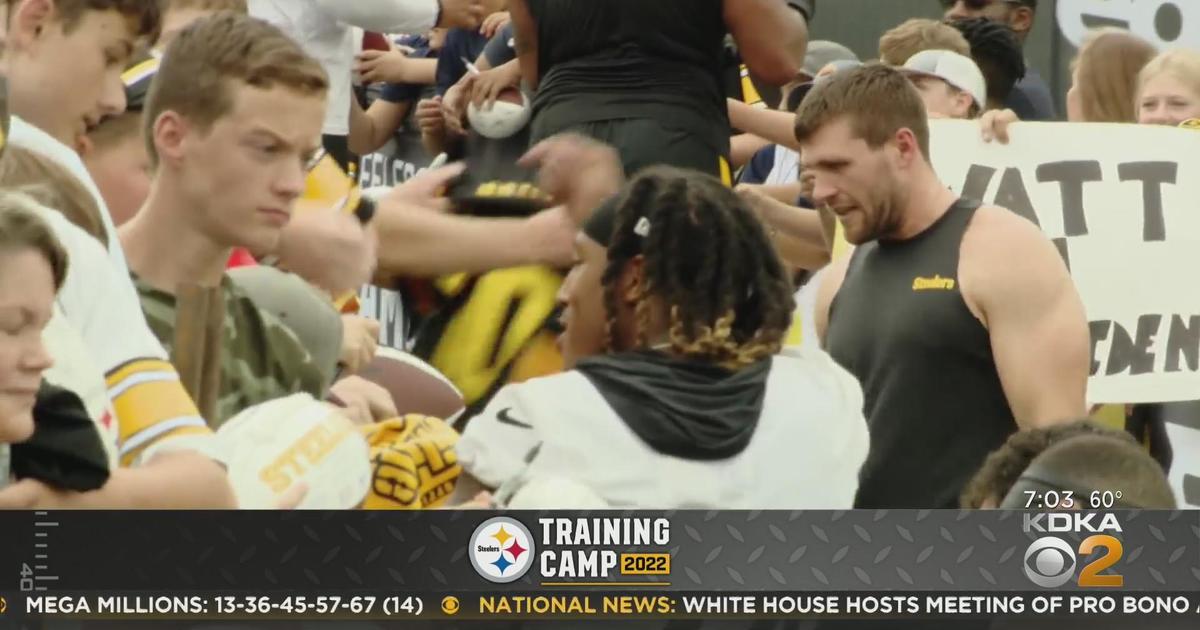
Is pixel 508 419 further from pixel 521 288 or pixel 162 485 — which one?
pixel 521 288

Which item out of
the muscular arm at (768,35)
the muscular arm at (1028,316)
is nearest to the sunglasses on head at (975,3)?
the muscular arm at (768,35)

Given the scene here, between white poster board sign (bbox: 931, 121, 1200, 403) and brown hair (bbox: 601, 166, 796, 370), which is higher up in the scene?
brown hair (bbox: 601, 166, 796, 370)

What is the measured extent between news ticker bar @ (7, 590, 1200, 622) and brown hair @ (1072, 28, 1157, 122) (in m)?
1.60

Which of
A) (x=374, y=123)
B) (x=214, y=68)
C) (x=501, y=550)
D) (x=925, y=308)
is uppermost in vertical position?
(x=214, y=68)

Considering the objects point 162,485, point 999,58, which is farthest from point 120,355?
point 999,58

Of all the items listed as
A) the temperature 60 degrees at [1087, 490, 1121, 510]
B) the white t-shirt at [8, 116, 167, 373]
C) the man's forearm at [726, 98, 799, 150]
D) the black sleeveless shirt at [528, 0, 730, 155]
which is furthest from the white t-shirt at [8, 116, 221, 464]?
the man's forearm at [726, 98, 799, 150]

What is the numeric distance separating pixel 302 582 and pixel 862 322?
1114 millimetres

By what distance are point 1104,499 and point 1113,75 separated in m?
1.69

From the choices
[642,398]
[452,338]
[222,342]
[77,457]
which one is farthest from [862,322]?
[77,457]

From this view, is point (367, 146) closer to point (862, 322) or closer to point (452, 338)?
point (452, 338)

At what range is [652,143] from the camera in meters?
3.62

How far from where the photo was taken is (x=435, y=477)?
9.10ft

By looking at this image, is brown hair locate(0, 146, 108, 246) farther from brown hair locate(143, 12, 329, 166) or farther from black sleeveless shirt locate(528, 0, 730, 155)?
black sleeveless shirt locate(528, 0, 730, 155)

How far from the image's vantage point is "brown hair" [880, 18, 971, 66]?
4.53m
